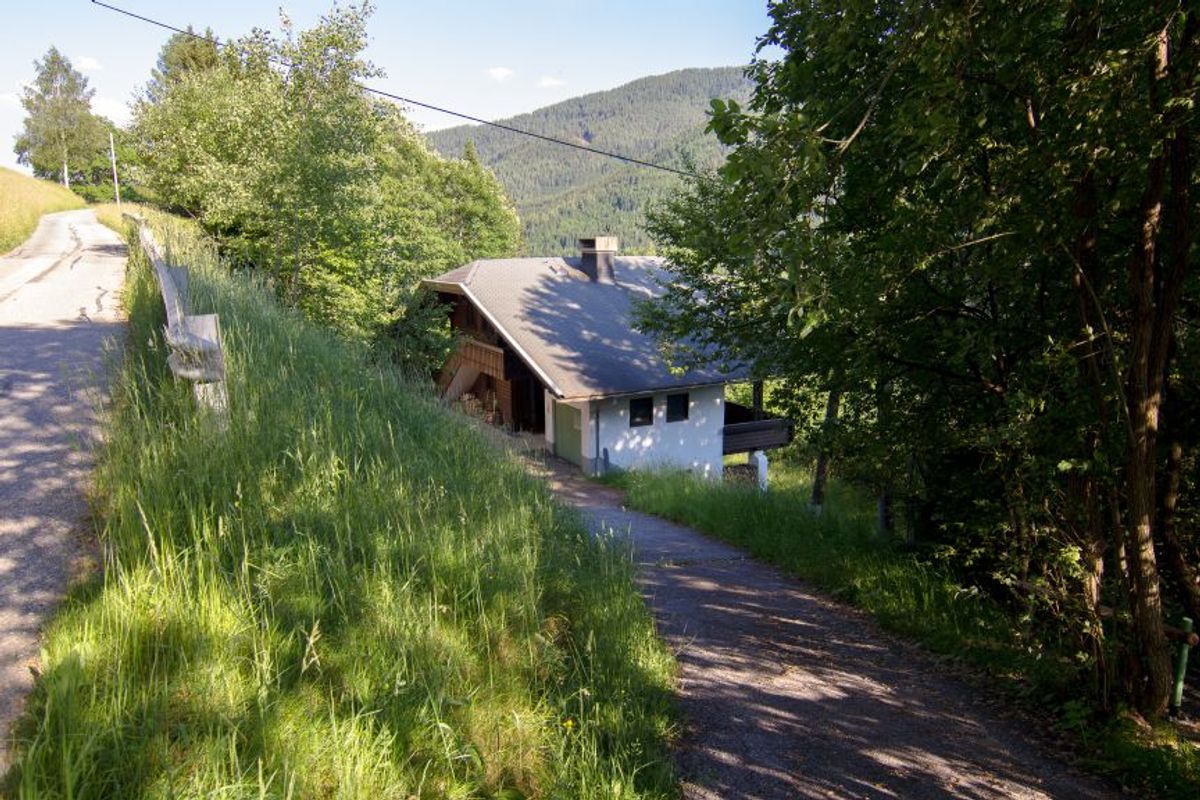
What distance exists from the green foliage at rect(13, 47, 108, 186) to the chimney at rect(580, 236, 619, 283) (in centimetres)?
5122

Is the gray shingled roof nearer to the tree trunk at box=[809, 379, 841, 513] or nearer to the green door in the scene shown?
the green door

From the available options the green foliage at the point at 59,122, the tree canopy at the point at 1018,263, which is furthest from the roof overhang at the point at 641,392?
the green foliage at the point at 59,122

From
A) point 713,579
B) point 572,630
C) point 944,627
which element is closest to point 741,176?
point 572,630

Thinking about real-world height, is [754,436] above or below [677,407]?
below

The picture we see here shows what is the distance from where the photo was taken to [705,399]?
26.1m

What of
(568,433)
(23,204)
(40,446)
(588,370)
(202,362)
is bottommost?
(568,433)

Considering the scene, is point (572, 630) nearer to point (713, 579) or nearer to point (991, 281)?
point (991, 281)

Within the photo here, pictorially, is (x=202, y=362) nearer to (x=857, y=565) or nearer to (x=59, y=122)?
(x=857, y=565)

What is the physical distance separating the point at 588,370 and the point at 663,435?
3.55 m

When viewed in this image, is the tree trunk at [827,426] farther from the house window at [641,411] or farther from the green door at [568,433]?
the green door at [568,433]

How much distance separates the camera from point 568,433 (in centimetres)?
2581

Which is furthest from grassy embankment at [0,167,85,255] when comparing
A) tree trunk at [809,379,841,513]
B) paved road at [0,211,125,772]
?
tree trunk at [809,379,841,513]

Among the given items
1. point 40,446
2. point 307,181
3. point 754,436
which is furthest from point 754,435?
point 40,446

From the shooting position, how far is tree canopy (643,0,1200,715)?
4.28m
